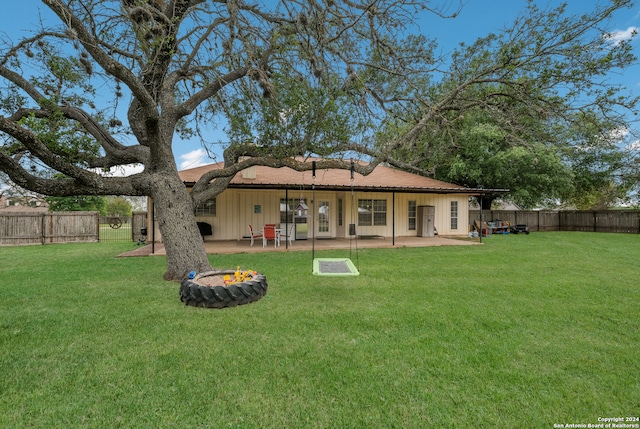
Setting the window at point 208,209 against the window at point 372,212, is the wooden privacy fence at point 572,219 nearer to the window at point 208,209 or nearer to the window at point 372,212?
the window at point 372,212

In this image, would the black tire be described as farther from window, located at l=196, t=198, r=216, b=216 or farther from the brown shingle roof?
window, located at l=196, t=198, r=216, b=216

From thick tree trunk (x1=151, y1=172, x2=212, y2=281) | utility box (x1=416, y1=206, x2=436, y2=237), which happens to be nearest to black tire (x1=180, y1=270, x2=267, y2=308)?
thick tree trunk (x1=151, y1=172, x2=212, y2=281)

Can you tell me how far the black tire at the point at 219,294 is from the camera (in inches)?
170

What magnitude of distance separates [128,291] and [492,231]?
59.7 feet

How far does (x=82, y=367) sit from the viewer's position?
8.83ft

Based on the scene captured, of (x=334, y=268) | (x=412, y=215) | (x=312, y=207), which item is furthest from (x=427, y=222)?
(x=334, y=268)

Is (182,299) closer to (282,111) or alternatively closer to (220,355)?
(220,355)

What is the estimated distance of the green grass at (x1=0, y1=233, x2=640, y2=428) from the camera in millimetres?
2111

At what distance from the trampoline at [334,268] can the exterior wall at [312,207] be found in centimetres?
669

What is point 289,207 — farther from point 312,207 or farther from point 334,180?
point 334,180

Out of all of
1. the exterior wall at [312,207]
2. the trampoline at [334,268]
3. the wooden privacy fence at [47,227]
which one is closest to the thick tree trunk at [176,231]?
the trampoline at [334,268]

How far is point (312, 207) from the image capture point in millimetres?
13227

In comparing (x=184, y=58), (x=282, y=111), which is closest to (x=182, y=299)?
(x=282, y=111)

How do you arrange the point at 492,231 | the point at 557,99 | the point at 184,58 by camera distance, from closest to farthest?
the point at 184,58 < the point at 557,99 < the point at 492,231
